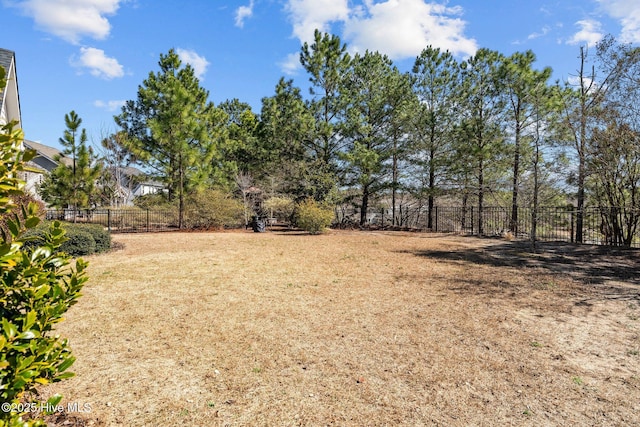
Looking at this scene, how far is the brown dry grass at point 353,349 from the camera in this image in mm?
2727

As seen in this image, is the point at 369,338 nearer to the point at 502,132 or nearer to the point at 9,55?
the point at 9,55

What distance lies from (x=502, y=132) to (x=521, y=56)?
3.43m

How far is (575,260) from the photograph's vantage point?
962 centimetres

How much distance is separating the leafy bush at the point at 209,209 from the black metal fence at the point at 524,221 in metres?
7.30

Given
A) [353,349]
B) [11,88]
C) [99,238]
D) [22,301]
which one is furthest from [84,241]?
[22,301]

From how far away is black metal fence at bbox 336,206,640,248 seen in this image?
38.4 ft

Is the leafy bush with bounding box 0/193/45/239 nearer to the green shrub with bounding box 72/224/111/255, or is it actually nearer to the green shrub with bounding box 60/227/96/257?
the green shrub with bounding box 60/227/96/257

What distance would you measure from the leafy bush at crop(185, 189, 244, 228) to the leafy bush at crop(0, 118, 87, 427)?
1623cm

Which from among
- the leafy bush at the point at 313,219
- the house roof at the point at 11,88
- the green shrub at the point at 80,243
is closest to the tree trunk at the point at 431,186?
the leafy bush at the point at 313,219

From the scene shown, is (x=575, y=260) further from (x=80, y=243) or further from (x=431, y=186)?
(x=80, y=243)

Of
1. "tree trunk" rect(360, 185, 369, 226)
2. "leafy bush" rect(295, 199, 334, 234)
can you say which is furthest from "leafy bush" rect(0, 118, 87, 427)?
"tree trunk" rect(360, 185, 369, 226)

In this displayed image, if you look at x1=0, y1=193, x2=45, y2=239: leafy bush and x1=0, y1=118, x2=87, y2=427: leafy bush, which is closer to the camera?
x1=0, y1=118, x2=87, y2=427: leafy bush

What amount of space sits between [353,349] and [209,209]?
1502 cm

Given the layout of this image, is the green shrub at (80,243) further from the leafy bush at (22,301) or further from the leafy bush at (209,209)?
the leafy bush at (22,301)
